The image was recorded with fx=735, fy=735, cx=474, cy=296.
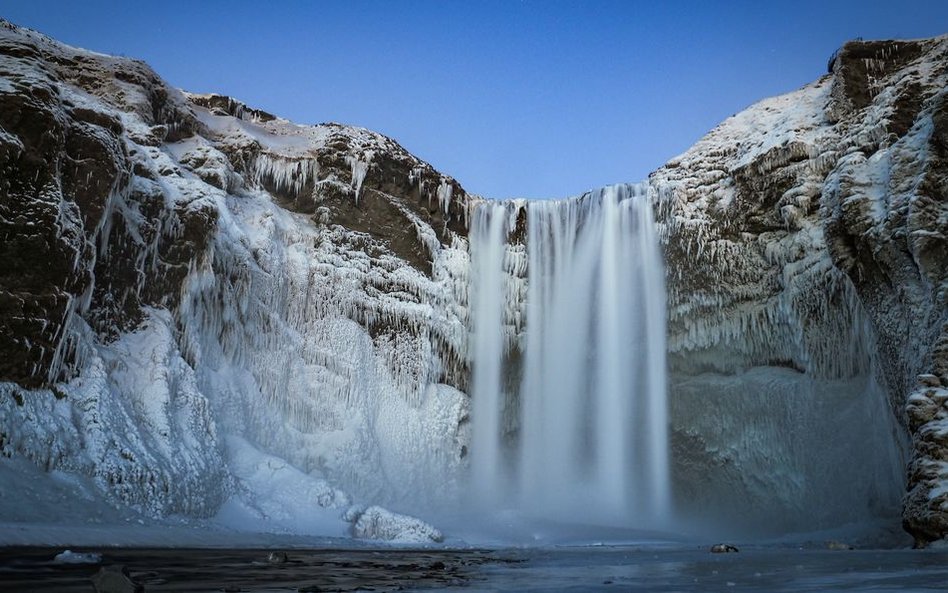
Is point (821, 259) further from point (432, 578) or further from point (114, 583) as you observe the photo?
point (114, 583)

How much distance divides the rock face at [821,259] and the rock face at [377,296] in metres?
0.07

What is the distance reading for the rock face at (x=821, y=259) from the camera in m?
17.0

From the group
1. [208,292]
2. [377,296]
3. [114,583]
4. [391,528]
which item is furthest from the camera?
[377,296]

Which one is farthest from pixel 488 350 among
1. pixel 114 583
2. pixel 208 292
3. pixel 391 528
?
pixel 114 583

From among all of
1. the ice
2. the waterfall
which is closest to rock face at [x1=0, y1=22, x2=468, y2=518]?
the waterfall

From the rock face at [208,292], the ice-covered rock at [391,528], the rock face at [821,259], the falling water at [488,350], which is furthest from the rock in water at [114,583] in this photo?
the falling water at [488,350]

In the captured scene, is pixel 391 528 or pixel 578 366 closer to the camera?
pixel 391 528

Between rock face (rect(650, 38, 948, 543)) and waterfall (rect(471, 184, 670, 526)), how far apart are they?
98cm

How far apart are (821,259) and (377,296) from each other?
13596 millimetres

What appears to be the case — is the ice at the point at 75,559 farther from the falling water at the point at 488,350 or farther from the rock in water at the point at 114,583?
the falling water at the point at 488,350

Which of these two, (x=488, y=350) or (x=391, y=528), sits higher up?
(x=488, y=350)

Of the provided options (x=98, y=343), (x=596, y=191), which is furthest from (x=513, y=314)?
(x=98, y=343)

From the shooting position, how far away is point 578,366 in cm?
2577

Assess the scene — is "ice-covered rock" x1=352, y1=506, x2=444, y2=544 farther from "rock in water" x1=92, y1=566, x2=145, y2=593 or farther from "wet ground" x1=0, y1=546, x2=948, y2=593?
A: "rock in water" x1=92, y1=566, x2=145, y2=593
